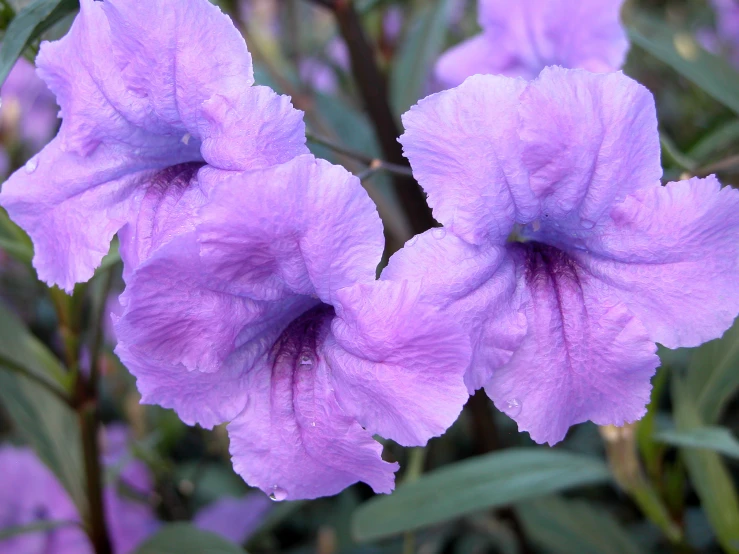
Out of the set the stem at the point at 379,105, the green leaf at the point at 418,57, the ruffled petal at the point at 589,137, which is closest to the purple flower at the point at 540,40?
the stem at the point at 379,105

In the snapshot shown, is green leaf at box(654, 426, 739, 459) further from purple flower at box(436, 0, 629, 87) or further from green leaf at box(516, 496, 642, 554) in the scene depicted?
purple flower at box(436, 0, 629, 87)

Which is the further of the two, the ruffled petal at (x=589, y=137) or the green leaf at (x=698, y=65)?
the green leaf at (x=698, y=65)

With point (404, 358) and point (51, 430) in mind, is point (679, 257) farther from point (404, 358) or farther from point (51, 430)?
point (51, 430)

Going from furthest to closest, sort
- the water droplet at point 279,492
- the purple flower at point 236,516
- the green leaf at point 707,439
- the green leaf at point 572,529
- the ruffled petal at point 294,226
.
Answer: the purple flower at point 236,516 → the green leaf at point 572,529 → the green leaf at point 707,439 → the water droplet at point 279,492 → the ruffled petal at point 294,226

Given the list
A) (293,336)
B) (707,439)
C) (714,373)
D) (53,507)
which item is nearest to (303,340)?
(293,336)

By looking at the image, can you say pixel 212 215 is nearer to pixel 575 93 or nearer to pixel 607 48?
pixel 575 93

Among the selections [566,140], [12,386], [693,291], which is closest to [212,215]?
[566,140]

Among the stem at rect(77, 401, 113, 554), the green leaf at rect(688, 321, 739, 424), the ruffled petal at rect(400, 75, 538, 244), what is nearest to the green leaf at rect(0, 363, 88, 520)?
the stem at rect(77, 401, 113, 554)

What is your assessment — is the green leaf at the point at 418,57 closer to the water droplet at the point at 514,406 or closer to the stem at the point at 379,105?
the stem at the point at 379,105
